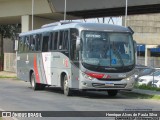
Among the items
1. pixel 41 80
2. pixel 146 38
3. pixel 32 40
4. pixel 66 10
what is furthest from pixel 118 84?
pixel 146 38

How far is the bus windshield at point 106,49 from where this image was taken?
1916cm

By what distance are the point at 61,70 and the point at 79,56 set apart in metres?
1.96

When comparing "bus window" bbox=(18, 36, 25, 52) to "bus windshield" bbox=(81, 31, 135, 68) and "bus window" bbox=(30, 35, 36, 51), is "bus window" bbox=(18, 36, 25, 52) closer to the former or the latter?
"bus window" bbox=(30, 35, 36, 51)

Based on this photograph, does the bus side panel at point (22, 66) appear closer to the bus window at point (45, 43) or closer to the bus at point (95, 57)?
the bus window at point (45, 43)

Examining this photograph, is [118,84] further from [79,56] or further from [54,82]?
[54,82]

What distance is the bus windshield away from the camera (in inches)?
754

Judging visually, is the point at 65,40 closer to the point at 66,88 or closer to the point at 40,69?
the point at 66,88

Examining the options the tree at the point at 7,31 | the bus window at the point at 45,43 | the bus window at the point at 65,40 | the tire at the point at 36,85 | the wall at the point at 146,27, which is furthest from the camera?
the wall at the point at 146,27

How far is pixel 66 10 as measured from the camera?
37500 millimetres

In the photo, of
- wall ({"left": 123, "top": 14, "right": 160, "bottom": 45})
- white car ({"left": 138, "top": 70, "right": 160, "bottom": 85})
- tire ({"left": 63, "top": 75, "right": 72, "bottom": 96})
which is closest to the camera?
tire ({"left": 63, "top": 75, "right": 72, "bottom": 96})

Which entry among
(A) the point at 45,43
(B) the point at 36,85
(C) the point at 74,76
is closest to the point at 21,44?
(B) the point at 36,85

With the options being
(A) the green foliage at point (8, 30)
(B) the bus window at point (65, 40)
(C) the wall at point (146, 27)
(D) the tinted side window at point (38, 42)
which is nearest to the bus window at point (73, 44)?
(B) the bus window at point (65, 40)

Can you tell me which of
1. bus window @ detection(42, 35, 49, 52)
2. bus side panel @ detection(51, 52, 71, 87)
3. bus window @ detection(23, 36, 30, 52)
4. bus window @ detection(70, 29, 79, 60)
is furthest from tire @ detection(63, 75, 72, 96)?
bus window @ detection(23, 36, 30, 52)

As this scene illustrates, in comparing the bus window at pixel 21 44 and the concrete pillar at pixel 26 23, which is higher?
the concrete pillar at pixel 26 23
